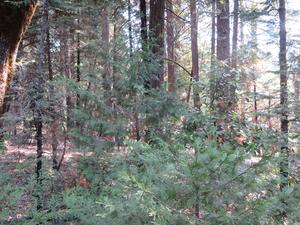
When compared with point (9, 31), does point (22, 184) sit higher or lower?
lower

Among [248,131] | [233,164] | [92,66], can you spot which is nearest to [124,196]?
[233,164]

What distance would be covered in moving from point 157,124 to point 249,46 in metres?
3.60

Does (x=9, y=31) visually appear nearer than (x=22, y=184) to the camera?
Yes

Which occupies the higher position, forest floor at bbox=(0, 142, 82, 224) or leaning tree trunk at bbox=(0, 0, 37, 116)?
leaning tree trunk at bbox=(0, 0, 37, 116)

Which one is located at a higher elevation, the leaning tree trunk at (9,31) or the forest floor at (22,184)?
the leaning tree trunk at (9,31)

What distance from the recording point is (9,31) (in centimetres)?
526

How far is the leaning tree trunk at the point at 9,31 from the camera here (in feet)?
17.1

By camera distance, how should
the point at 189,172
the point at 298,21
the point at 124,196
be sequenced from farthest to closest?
the point at 298,21 < the point at 124,196 < the point at 189,172

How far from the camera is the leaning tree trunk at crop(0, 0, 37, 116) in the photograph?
5215 mm

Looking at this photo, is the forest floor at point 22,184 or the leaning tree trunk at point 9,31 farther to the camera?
the leaning tree trunk at point 9,31

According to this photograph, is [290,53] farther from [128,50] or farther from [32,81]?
[32,81]

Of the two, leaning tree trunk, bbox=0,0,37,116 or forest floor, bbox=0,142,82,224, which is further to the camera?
leaning tree trunk, bbox=0,0,37,116

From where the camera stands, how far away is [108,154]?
5875 millimetres

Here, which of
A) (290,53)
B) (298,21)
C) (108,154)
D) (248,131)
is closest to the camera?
(248,131)
